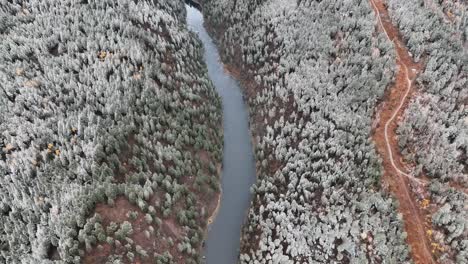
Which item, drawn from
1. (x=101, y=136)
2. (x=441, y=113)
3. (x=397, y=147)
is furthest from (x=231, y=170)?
(x=441, y=113)

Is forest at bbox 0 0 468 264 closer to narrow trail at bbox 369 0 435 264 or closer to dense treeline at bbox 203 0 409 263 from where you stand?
dense treeline at bbox 203 0 409 263


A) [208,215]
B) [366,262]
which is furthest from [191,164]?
[366,262]

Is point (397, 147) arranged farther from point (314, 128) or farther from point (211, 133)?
A: point (211, 133)

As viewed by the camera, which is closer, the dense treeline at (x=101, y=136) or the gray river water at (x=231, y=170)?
the dense treeline at (x=101, y=136)

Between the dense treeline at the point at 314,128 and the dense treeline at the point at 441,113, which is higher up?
the dense treeline at the point at 441,113

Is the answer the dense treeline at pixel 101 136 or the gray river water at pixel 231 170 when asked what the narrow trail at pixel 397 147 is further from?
the dense treeline at pixel 101 136

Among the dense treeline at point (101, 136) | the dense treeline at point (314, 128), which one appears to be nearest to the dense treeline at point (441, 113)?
the dense treeline at point (314, 128)

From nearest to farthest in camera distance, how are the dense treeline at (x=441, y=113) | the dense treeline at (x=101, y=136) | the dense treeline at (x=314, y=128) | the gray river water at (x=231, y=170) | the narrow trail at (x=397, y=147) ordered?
the dense treeline at (x=101, y=136) < the dense treeline at (x=441, y=113) < the narrow trail at (x=397, y=147) < the dense treeline at (x=314, y=128) < the gray river water at (x=231, y=170)

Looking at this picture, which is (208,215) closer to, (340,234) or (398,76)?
(340,234)

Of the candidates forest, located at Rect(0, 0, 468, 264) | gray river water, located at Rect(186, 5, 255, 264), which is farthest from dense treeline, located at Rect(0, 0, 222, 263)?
gray river water, located at Rect(186, 5, 255, 264)
